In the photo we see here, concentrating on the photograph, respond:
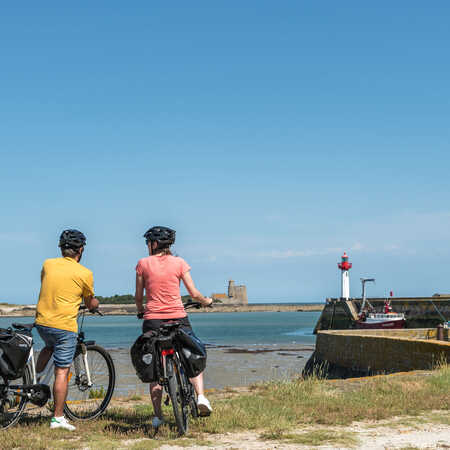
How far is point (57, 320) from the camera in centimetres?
634

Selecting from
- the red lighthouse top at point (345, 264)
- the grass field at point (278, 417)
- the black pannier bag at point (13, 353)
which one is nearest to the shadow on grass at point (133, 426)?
the grass field at point (278, 417)

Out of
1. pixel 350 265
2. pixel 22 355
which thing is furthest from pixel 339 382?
pixel 350 265

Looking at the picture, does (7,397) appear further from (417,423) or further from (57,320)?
(417,423)

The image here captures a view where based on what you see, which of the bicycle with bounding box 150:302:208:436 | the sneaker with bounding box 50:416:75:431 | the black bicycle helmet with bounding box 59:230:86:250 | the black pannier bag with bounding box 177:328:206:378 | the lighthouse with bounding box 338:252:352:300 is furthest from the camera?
the lighthouse with bounding box 338:252:352:300

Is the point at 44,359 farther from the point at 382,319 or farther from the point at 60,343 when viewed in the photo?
the point at 382,319

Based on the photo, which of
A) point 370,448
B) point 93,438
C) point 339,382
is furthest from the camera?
point 339,382

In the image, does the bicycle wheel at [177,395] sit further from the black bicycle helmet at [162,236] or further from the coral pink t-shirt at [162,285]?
the black bicycle helmet at [162,236]

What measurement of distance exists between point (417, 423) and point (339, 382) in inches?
116

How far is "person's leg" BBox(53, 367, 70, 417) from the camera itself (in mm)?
6344

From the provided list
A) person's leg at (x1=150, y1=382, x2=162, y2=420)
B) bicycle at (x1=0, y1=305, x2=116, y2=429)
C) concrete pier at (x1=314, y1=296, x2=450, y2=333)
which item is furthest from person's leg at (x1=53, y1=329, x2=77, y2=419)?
concrete pier at (x1=314, y1=296, x2=450, y2=333)

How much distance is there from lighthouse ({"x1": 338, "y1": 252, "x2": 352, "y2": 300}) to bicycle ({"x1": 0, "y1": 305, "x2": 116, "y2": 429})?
172 feet

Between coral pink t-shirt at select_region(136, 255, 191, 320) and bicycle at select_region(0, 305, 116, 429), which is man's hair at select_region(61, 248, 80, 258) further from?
coral pink t-shirt at select_region(136, 255, 191, 320)

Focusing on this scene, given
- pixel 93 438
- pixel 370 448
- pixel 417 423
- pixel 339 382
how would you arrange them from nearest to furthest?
pixel 370 448 → pixel 93 438 → pixel 417 423 → pixel 339 382

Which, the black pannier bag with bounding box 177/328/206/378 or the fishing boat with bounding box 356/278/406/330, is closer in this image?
the black pannier bag with bounding box 177/328/206/378
